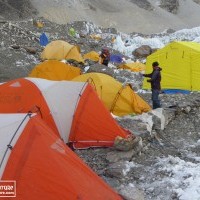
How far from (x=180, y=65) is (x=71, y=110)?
7.03 m

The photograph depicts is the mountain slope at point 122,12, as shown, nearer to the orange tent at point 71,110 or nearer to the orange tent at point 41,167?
the orange tent at point 71,110

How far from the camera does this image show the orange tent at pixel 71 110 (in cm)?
875

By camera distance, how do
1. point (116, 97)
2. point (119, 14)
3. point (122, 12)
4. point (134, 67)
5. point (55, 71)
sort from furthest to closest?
point (122, 12) → point (119, 14) → point (134, 67) → point (55, 71) → point (116, 97)

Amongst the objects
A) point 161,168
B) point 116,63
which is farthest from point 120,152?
point 116,63

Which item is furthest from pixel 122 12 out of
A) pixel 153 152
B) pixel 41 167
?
pixel 41 167

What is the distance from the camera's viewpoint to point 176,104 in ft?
38.4

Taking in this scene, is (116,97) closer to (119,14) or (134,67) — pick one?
(134,67)

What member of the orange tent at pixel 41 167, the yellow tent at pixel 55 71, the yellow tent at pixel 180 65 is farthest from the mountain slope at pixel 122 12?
the orange tent at pixel 41 167

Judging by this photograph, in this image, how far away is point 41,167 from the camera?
19.5 ft

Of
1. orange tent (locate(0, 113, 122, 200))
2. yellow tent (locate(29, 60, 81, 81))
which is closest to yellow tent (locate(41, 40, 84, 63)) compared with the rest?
yellow tent (locate(29, 60, 81, 81))

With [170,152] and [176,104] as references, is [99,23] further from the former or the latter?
[170,152]

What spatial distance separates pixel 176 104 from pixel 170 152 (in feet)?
10.3

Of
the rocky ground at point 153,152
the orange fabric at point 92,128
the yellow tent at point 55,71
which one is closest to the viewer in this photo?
the rocky ground at point 153,152

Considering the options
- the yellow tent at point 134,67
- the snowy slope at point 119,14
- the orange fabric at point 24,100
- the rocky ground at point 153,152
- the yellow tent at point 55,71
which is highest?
the snowy slope at point 119,14
